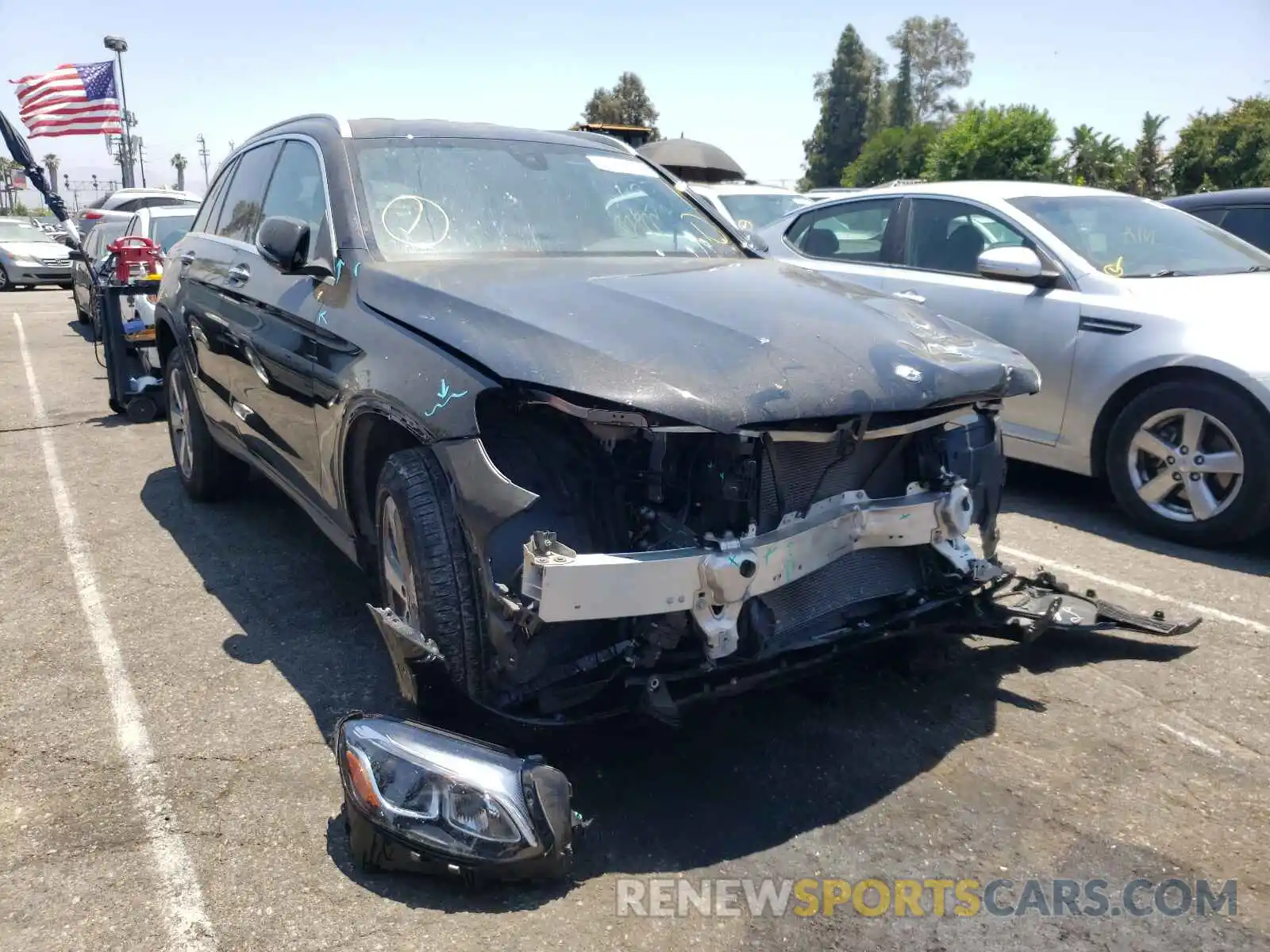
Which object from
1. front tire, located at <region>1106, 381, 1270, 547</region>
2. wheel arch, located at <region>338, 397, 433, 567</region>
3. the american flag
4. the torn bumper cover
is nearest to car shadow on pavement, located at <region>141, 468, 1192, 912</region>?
the torn bumper cover

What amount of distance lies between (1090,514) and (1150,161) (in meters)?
31.4

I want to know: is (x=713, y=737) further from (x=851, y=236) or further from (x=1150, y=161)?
(x=1150, y=161)

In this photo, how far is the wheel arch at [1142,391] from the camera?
4695 mm

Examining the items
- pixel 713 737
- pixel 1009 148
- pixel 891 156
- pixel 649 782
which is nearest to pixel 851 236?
pixel 713 737

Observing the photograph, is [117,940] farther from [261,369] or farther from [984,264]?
[984,264]

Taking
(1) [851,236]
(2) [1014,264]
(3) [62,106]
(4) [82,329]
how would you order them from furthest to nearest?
1. (3) [62,106]
2. (4) [82,329]
3. (1) [851,236]
4. (2) [1014,264]

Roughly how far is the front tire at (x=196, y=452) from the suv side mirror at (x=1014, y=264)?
4063mm

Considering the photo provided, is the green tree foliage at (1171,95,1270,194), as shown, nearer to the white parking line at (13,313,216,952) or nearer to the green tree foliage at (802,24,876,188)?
the white parking line at (13,313,216,952)

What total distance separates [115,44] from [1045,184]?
1214 inches

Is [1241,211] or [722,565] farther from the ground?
[1241,211]

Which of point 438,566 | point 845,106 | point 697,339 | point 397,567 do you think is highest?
point 845,106

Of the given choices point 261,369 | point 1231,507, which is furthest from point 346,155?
point 1231,507

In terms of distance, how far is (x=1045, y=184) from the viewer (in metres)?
6.41

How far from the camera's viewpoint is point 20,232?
Result: 2330 cm
